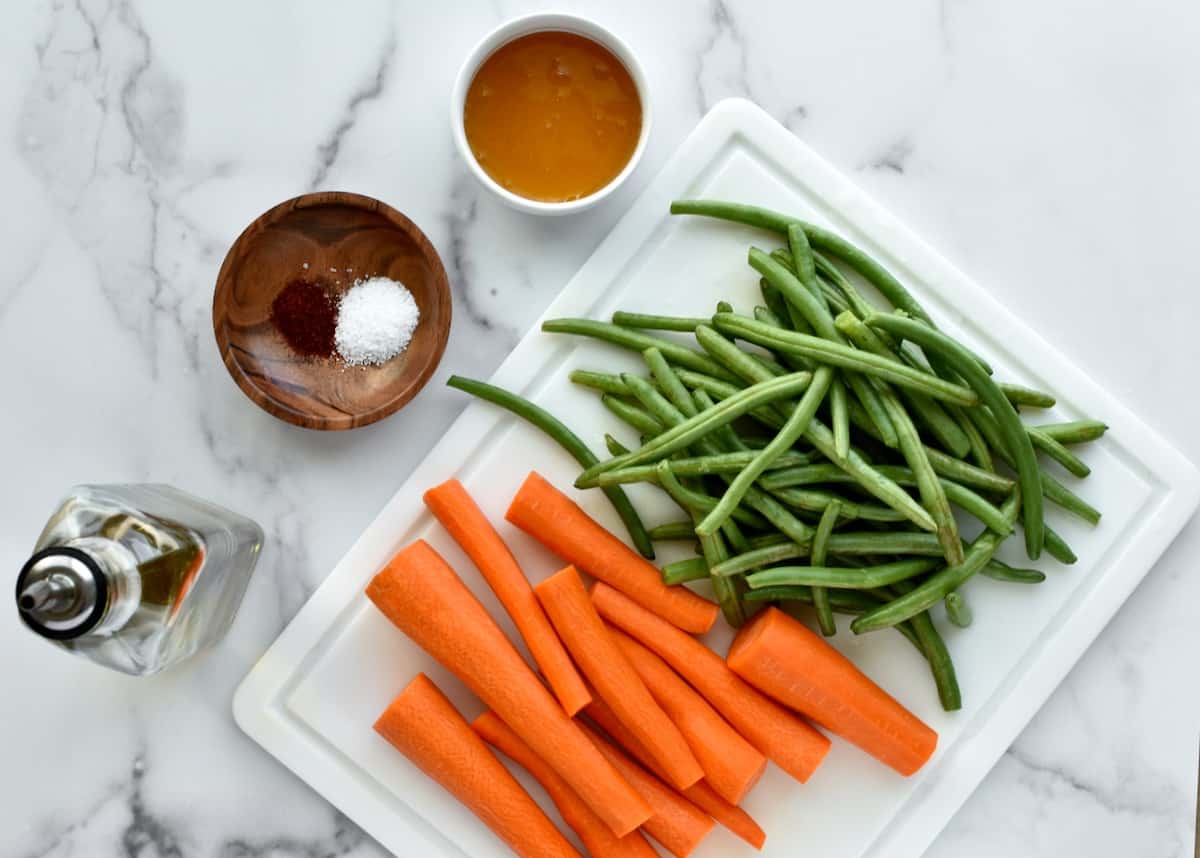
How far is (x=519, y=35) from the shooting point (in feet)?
6.99

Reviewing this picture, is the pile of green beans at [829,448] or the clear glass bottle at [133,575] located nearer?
the clear glass bottle at [133,575]

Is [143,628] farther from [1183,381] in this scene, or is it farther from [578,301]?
[1183,381]

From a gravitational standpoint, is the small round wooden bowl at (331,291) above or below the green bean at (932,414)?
below

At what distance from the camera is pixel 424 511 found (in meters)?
2.25

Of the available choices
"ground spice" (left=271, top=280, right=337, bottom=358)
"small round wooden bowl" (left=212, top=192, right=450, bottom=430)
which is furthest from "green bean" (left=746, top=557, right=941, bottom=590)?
"ground spice" (left=271, top=280, right=337, bottom=358)

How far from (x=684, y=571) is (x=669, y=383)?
380mm

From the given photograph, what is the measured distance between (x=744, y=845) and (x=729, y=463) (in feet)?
2.73

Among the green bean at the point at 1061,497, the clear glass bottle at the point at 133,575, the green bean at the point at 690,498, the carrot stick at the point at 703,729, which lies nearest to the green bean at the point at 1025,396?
the green bean at the point at 1061,497

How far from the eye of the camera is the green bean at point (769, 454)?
6.61 ft

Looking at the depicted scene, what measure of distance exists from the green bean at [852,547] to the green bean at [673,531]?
0.11m

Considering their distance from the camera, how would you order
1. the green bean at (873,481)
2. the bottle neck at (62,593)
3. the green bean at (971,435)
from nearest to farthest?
the bottle neck at (62,593) < the green bean at (873,481) < the green bean at (971,435)

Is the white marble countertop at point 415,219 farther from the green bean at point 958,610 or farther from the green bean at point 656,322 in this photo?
the green bean at point 958,610

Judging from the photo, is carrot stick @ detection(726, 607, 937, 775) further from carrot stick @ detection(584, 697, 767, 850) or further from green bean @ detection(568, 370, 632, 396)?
green bean @ detection(568, 370, 632, 396)

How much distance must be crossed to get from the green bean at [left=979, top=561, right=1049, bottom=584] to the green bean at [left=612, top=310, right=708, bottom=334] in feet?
2.50
